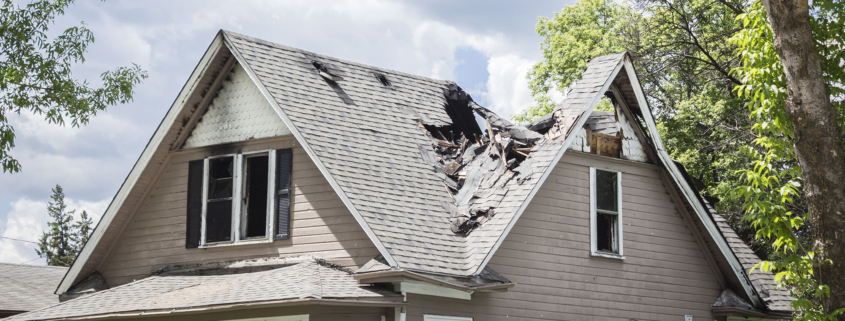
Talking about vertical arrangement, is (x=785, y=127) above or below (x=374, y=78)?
below

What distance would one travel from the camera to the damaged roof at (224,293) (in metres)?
10.6

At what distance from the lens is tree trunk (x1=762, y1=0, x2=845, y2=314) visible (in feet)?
33.3

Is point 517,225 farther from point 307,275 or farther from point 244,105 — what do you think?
point 244,105

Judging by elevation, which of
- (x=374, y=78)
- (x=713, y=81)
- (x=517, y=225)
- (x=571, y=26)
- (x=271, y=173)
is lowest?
(x=517, y=225)

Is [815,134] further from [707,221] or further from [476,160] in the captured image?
[476,160]

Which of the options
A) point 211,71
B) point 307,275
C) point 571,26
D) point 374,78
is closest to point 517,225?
point 307,275

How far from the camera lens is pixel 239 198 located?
13.3m

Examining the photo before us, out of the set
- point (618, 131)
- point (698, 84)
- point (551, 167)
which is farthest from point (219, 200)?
point (698, 84)

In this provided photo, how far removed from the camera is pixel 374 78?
15758 millimetres

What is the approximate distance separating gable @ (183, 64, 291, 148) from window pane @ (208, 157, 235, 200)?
328 millimetres

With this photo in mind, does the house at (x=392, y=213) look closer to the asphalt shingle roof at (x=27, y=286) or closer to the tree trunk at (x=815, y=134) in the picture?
the tree trunk at (x=815, y=134)

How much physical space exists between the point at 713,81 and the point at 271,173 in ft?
45.8

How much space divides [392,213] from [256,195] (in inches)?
124

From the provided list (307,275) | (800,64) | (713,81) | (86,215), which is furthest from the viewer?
(86,215)
